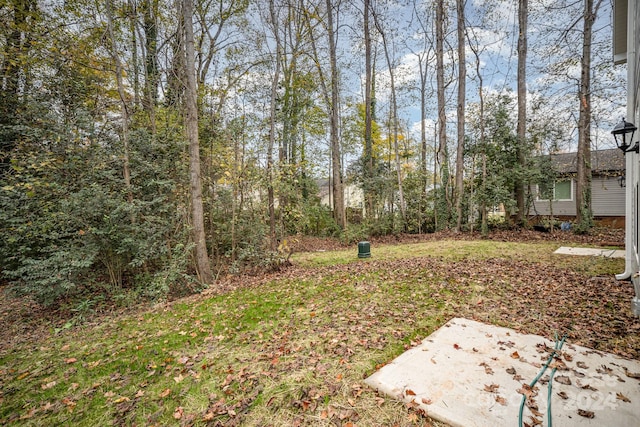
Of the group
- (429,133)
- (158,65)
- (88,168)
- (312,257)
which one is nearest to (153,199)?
(88,168)

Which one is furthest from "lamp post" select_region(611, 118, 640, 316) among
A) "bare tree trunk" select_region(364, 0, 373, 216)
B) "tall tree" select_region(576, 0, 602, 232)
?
"bare tree trunk" select_region(364, 0, 373, 216)

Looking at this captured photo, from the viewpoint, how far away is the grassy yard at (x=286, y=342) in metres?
2.26

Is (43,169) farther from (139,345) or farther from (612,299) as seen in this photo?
(612,299)

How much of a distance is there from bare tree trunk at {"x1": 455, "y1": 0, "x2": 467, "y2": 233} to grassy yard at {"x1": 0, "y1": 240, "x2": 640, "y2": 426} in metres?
4.94

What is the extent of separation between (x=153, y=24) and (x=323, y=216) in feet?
29.1

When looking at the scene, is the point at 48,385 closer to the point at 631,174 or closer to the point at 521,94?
the point at 631,174

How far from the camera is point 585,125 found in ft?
29.5

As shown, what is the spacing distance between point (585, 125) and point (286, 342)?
37.7 feet

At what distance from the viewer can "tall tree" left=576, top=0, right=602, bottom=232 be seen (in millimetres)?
8484

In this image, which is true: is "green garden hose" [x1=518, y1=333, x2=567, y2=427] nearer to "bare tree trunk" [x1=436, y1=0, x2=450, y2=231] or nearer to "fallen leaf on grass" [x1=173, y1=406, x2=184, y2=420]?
"fallen leaf on grass" [x1=173, y1=406, x2=184, y2=420]

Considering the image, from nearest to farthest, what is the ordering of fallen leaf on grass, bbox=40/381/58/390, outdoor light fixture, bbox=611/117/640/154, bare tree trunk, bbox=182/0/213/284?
fallen leaf on grass, bbox=40/381/58/390 → outdoor light fixture, bbox=611/117/640/154 → bare tree trunk, bbox=182/0/213/284

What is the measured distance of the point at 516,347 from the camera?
9.25 feet

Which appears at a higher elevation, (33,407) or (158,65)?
(158,65)

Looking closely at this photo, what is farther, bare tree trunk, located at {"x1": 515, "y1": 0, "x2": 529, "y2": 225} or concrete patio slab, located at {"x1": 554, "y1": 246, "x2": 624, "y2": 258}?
bare tree trunk, located at {"x1": 515, "y1": 0, "x2": 529, "y2": 225}
